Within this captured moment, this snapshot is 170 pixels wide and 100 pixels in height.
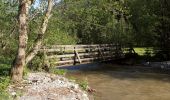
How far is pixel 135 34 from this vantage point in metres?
35.8

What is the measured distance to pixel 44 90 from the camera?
13625mm

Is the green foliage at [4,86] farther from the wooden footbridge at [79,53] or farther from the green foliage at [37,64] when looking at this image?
the wooden footbridge at [79,53]

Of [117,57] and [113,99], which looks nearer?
[113,99]

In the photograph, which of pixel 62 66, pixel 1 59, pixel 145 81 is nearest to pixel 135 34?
pixel 62 66

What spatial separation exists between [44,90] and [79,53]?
1460cm

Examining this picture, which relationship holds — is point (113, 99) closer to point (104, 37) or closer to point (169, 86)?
point (169, 86)

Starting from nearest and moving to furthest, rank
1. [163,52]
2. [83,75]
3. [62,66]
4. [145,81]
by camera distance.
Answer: [145,81] → [83,75] → [62,66] → [163,52]

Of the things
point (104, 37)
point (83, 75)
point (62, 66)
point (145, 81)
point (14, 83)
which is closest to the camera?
point (14, 83)

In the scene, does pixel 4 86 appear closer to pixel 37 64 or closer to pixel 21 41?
pixel 21 41

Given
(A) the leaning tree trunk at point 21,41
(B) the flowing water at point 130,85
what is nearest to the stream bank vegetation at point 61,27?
(A) the leaning tree trunk at point 21,41

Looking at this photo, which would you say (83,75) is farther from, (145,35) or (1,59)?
(145,35)

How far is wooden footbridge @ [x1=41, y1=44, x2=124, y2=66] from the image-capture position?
2092 centimetres

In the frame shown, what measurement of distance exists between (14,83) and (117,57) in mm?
20870

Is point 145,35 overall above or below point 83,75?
above
